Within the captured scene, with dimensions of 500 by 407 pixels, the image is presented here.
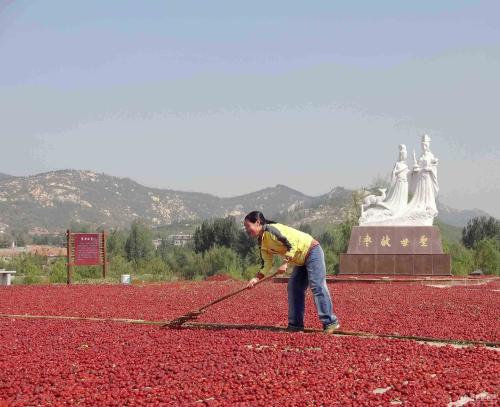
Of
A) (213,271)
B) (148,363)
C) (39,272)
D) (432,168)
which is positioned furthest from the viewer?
(213,271)

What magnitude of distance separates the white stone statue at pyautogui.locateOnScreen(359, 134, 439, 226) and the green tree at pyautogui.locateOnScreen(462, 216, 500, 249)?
97.5ft

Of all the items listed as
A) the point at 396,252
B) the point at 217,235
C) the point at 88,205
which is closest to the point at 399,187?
the point at 396,252

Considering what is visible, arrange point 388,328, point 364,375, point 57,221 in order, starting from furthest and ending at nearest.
Answer: point 57,221, point 388,328, point 364,375

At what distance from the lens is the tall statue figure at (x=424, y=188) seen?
26188 mm

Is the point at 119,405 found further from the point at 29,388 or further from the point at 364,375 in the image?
the point at 364,375

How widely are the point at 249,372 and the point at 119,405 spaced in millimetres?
1215

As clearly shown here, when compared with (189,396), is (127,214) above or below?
above

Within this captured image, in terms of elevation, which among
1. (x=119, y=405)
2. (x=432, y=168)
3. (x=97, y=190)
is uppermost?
(x=97, y=190)

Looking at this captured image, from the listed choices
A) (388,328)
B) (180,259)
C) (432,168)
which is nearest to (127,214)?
(180,259)

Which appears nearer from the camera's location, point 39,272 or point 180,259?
point 39,272

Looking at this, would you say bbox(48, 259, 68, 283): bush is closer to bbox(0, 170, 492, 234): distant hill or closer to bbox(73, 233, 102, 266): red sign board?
bbox(73, 233, 102, 266): red sign board

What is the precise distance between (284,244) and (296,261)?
1.12ft

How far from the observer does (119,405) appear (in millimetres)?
5105

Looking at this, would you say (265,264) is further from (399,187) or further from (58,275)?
(58,275)
